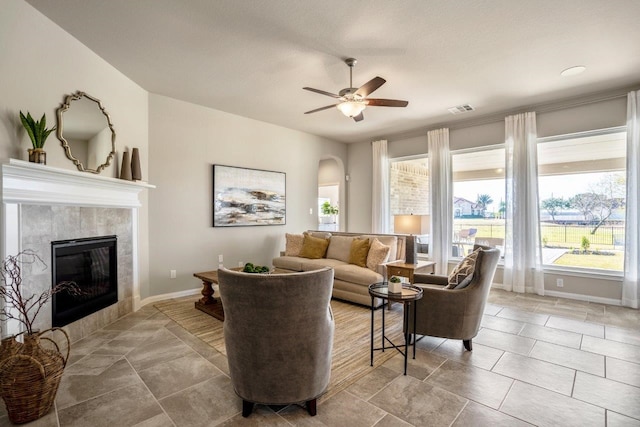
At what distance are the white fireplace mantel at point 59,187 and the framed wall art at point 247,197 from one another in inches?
54.4

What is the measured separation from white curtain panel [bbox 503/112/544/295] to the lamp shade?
5.22ft

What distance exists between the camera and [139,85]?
404 cm

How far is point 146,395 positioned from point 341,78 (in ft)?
Answer: 12.0

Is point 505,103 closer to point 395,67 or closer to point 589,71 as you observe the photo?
point 589,71

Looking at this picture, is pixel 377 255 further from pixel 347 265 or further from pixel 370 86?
pixel 370 86

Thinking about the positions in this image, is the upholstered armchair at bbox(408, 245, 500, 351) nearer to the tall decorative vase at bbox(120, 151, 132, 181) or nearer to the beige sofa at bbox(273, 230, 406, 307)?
the beige sofa at bbox(273, 230, 406, 307)

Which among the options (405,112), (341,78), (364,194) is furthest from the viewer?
(364,194)

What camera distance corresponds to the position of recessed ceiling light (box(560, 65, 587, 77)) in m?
3.52

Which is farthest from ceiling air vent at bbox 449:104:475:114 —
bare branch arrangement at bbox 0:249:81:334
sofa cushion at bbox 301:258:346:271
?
bare branch arrangement at bbox 0:249:81:334

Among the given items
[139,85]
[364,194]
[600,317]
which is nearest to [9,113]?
[139,85]

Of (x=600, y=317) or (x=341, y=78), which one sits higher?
(x=341, y=78)

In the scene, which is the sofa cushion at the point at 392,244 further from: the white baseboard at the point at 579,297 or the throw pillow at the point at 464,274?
the white baseboard at the point at 579,297

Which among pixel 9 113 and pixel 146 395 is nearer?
pixel 146 395

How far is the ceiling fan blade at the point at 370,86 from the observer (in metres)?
2.91
